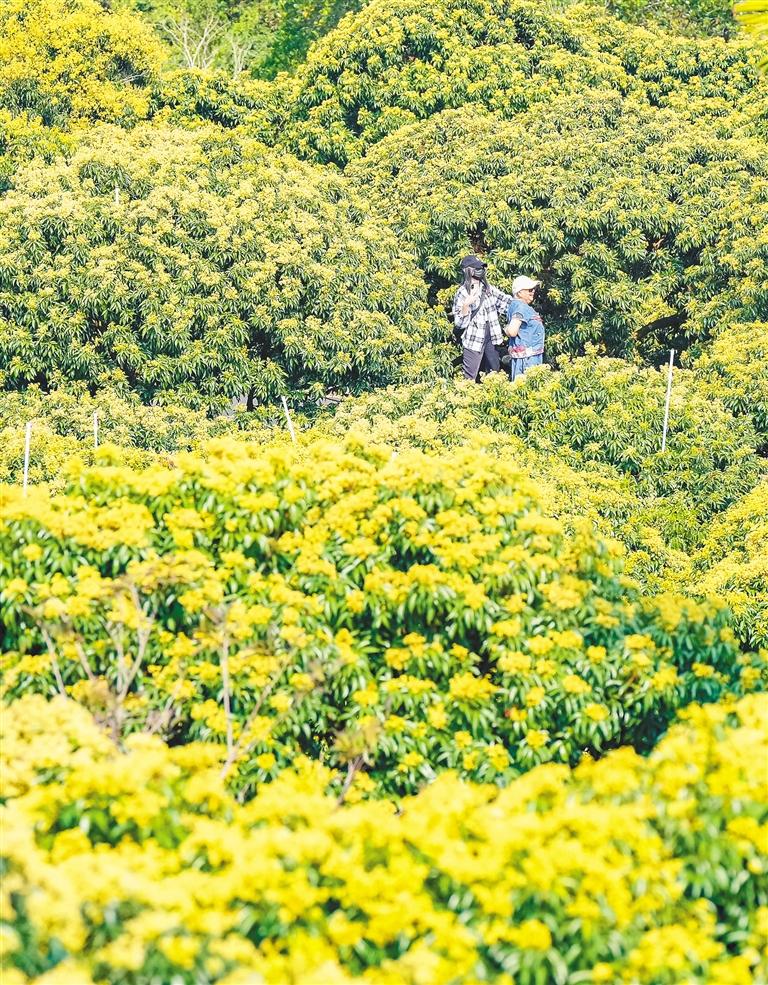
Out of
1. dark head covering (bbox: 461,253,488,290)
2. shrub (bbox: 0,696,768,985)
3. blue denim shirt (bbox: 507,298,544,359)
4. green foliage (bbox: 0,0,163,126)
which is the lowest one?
blue denim shirt (bbox: 507,298,544,359)

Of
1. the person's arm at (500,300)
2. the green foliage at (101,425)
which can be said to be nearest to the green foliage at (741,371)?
the person's arm at (500,300)

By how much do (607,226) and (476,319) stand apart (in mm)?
2972

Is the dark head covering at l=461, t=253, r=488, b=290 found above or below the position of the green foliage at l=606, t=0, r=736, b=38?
below

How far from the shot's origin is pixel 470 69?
20.7m

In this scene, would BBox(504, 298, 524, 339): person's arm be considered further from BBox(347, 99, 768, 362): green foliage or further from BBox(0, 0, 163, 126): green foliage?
BBox(0, 0, 163, 126): green foliage

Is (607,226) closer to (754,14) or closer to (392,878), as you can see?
(754,14)

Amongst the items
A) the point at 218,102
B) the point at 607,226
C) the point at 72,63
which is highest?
the point at 72,63

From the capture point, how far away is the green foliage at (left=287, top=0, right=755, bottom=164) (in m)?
20.4

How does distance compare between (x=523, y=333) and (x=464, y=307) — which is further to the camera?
(x=464, y=307)

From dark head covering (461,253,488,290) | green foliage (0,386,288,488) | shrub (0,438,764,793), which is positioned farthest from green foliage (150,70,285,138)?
shrub (0,438,764,793)

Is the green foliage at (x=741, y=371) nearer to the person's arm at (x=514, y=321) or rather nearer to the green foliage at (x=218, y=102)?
the person's arm at (x=514, y=321)

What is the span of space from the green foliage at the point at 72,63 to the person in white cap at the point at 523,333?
329 inches

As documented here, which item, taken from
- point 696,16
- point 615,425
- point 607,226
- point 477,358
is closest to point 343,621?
point 615,425

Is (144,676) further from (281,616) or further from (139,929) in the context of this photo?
(139,929)
